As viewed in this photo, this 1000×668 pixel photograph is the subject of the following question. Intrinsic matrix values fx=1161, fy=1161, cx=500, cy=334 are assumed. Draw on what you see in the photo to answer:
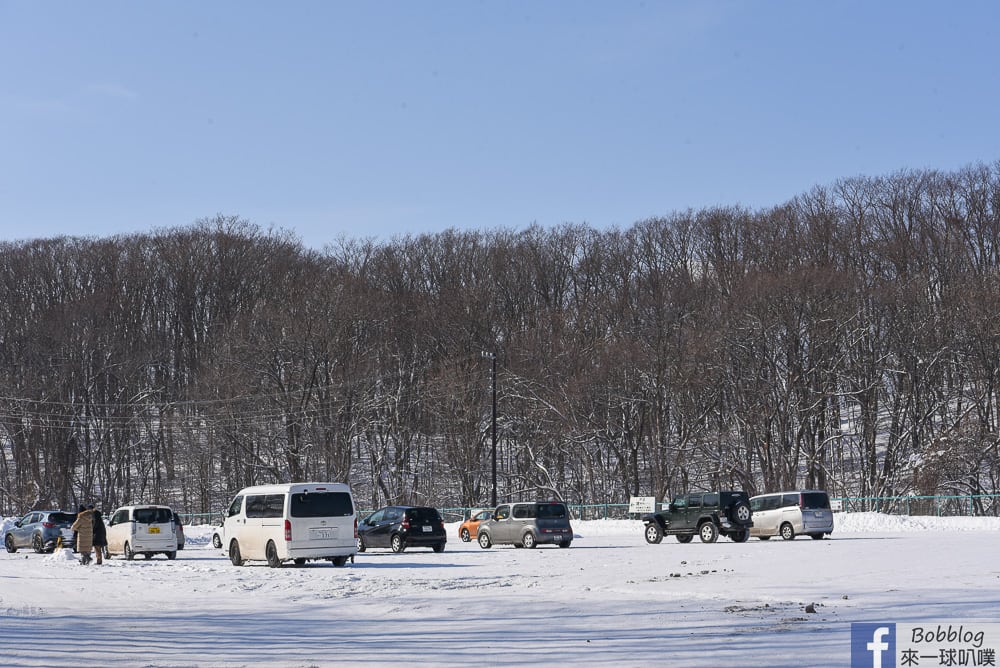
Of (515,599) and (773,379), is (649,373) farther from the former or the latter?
(515,599)

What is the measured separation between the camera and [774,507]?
4100cm

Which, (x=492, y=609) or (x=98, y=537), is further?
(x=98, y=537)

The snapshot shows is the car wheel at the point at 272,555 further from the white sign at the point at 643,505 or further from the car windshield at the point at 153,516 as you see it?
the white sign at the point at 643,505

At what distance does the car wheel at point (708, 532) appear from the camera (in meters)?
38.0

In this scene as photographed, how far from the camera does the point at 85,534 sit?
1162 inches

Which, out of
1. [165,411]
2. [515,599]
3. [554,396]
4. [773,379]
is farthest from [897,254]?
[515,599]

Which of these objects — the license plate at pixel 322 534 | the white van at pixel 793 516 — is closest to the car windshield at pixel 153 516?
the license plate at pixel 322 534

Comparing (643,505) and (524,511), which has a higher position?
(524,511)

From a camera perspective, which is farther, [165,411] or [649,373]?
[165,411]

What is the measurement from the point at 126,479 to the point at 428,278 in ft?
87.8

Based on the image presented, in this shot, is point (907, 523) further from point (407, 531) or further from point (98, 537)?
point (98, 537)

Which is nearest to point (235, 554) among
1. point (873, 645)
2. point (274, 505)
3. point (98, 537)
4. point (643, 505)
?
point (274, 505)

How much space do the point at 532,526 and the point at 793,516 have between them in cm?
919

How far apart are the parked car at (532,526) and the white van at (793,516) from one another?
6766 mm
